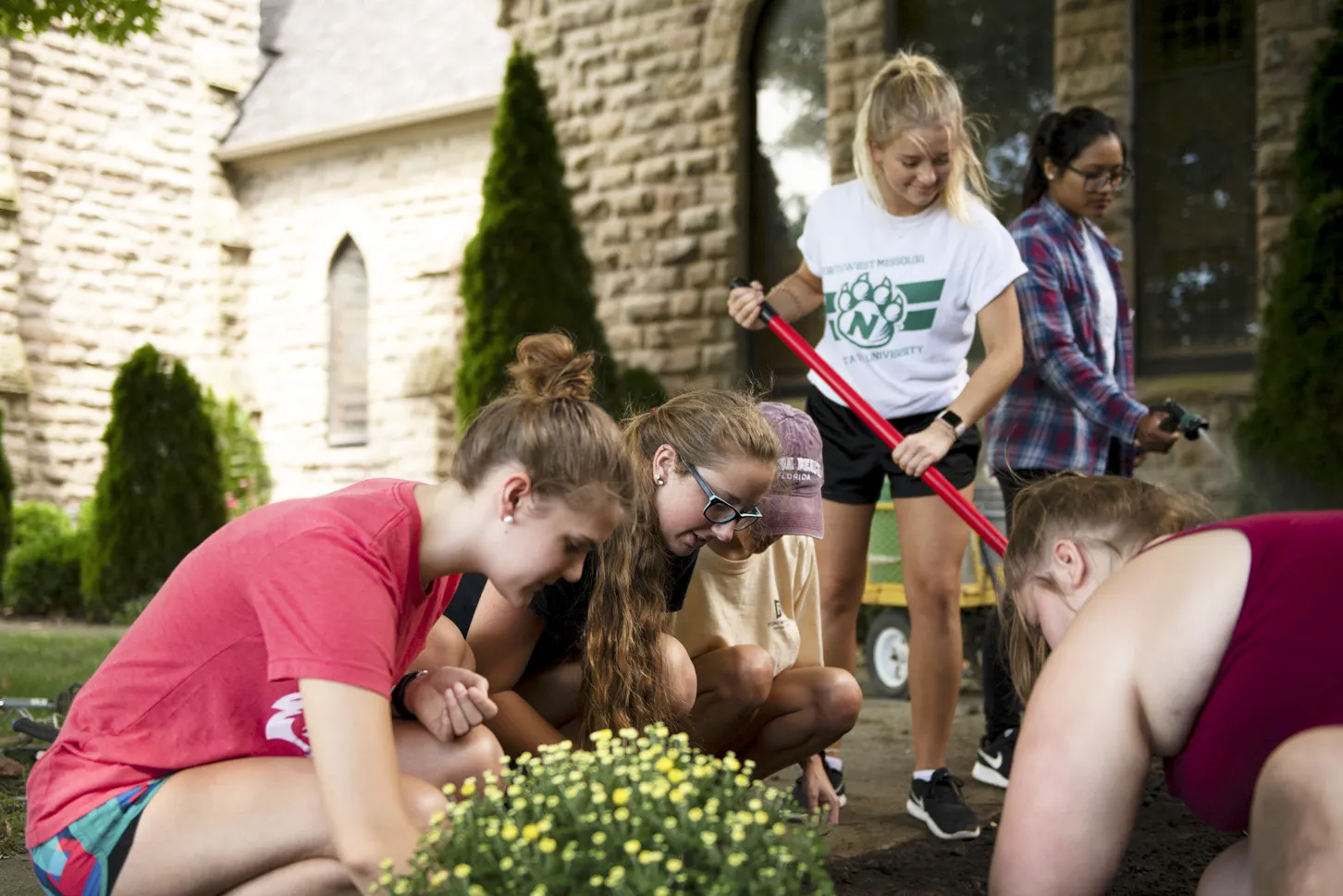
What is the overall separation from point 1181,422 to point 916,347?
0.71 m

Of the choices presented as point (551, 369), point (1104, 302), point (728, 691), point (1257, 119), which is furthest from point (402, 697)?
point (1257, 119)

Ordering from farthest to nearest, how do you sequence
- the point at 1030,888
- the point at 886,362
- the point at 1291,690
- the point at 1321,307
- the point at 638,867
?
the point at 1321,307
the point at 886,362
the point at 1030,888
the point at 1291,690
the point at 638,867

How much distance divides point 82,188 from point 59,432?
7.00 feet

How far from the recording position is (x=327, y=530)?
170cm

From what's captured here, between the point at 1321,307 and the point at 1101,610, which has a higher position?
the point at 1321,307

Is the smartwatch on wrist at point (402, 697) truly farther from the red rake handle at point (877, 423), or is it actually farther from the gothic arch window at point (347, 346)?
the gothic arch window at point (347, 346)

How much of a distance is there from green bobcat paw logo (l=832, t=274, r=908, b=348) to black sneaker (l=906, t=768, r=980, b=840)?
Answer: 1.07m

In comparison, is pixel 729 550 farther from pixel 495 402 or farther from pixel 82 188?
pixel 82 188

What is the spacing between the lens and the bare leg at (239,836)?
1731 millimetres

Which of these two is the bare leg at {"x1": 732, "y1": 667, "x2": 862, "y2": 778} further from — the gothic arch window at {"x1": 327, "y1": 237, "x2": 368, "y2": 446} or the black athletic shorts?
the gothic arch window at {"x1": 327, "y1": 237, "x2": 368, "y2": 446}

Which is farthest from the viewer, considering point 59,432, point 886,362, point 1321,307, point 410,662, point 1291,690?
point 59,432

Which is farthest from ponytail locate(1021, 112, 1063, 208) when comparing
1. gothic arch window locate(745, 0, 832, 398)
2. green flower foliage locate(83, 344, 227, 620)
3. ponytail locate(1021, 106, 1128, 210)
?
green flower foliage locate(83, 344, 227, 620)

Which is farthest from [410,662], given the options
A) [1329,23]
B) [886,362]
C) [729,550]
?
[1329,23]

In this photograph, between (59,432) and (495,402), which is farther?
(59,432)
